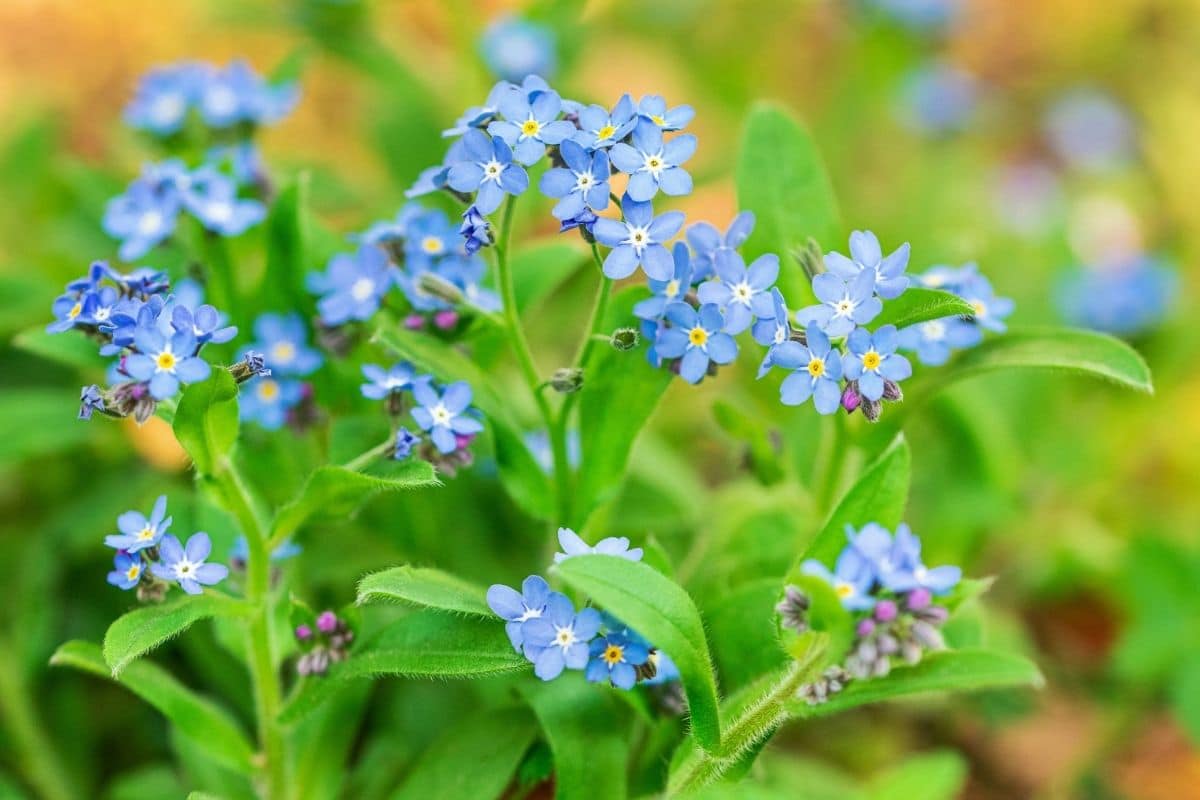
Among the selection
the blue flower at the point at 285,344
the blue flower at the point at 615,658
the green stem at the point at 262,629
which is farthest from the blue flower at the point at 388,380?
the blue flower at the point at 615,658

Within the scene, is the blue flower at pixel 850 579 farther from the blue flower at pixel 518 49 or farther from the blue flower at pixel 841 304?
the blue flower at pixel 518 49

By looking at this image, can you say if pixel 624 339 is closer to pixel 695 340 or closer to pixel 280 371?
pixel 695 340

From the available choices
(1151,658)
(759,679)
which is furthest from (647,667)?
(1151,658)

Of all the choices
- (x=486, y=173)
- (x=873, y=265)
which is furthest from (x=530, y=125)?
(x=873, y=265)

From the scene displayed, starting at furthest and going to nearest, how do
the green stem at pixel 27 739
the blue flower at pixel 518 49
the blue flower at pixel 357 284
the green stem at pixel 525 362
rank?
the blue flower at pixel 518 49, the green stem at pixel 27 739, the blue flower at pixel 357 284, the green stem at pixel 525 362

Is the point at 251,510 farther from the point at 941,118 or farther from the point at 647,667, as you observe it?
the point at 941,118

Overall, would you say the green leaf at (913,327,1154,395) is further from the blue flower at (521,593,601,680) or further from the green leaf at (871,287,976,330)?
the blue flower at (521,593,601,680)
